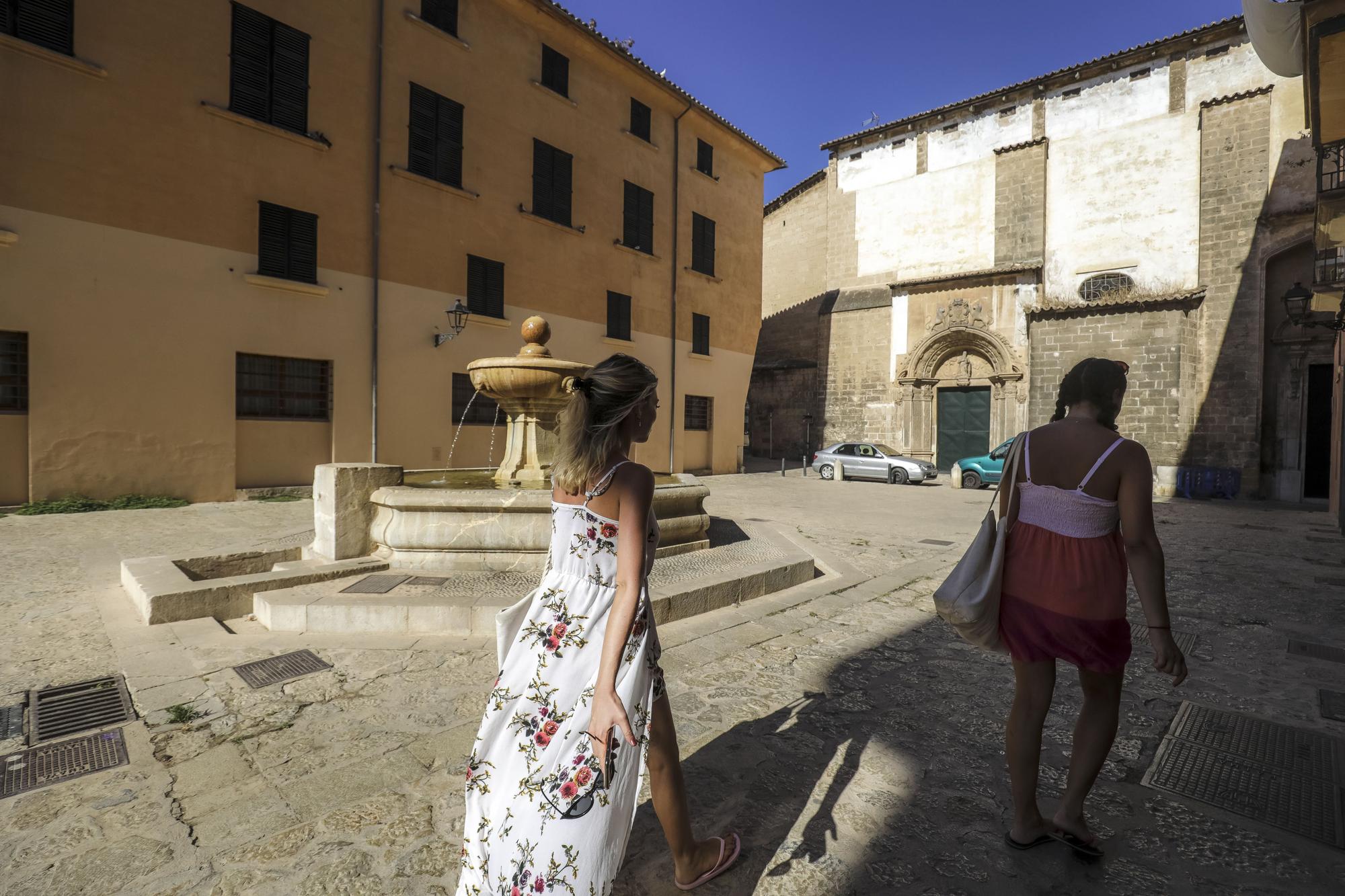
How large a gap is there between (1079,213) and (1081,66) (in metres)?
4.20

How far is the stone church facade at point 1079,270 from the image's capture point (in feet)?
55.0

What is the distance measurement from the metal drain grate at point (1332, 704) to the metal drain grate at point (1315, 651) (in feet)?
2.48

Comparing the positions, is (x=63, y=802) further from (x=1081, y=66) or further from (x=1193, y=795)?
(x=1081, y=66)

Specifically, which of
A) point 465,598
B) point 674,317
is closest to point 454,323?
point 674,317

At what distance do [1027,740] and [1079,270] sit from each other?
71.4 feet

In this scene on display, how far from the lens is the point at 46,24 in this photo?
9312mm

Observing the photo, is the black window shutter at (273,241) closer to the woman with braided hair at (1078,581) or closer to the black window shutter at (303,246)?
the black window shutter at (303,246)

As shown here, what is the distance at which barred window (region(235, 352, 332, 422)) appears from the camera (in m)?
11.4

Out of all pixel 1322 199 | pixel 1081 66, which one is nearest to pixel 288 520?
pixel 1322 199

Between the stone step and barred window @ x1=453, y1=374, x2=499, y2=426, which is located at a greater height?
barred window @ x1=453, y1=374, x2=499, y2=426

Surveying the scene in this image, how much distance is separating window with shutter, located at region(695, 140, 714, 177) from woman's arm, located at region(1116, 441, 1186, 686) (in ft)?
63.8

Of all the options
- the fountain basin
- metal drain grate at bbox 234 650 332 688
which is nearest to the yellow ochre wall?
the fountain basin

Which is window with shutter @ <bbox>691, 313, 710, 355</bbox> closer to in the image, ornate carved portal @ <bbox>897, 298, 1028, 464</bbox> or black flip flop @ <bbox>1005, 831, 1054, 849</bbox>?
ornate carved portal @ <bbox>897, 298, 1028, 464</bbox>

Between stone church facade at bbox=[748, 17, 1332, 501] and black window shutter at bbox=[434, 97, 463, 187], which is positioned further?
stone church facade at bbox=[748, 17, 1332, 501]
